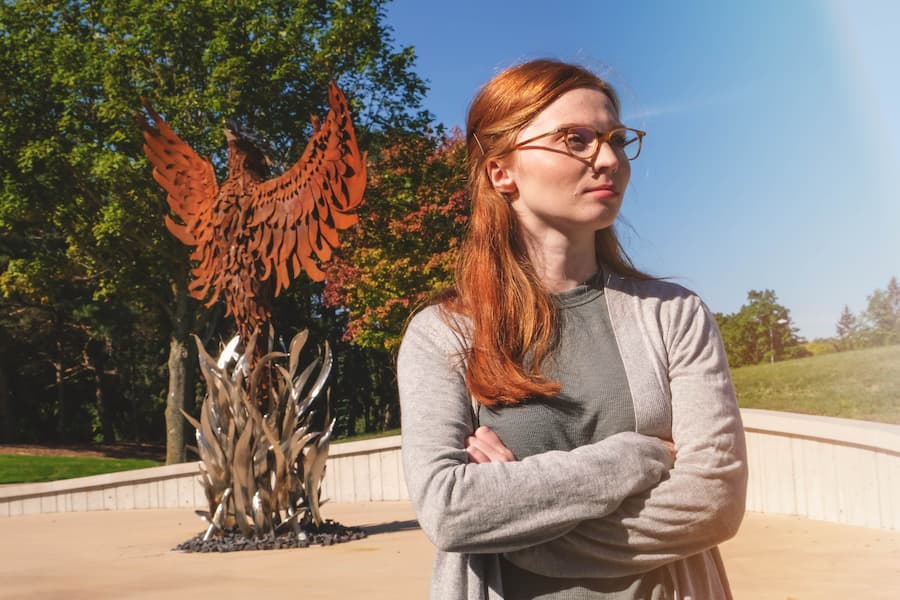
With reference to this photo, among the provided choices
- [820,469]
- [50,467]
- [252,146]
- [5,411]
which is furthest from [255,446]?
[5,411]

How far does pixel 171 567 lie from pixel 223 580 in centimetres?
86

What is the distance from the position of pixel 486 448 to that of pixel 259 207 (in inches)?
239

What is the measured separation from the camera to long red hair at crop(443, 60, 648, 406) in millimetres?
1505

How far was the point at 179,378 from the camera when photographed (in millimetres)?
17500

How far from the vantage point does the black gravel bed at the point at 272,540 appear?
6.94m

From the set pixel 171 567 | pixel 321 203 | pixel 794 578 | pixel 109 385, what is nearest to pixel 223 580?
pixel 171 567

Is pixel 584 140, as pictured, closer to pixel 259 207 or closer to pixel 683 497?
pixel 683 497

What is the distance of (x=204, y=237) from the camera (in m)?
7.66

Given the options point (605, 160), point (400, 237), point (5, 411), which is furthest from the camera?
point (5, 411)

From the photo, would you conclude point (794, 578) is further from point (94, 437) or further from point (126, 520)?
point (94, 437)

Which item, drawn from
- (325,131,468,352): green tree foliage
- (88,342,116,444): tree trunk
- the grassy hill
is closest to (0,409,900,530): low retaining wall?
the grassy hill

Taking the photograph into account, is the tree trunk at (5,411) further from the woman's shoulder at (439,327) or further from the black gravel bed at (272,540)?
the woman's shoulder at (439,327)

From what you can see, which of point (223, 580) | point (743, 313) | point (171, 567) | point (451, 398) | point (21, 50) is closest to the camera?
point (451, 398)

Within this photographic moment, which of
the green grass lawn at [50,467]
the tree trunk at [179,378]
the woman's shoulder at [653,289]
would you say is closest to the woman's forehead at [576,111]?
the woman's shoulder at [653,289]
